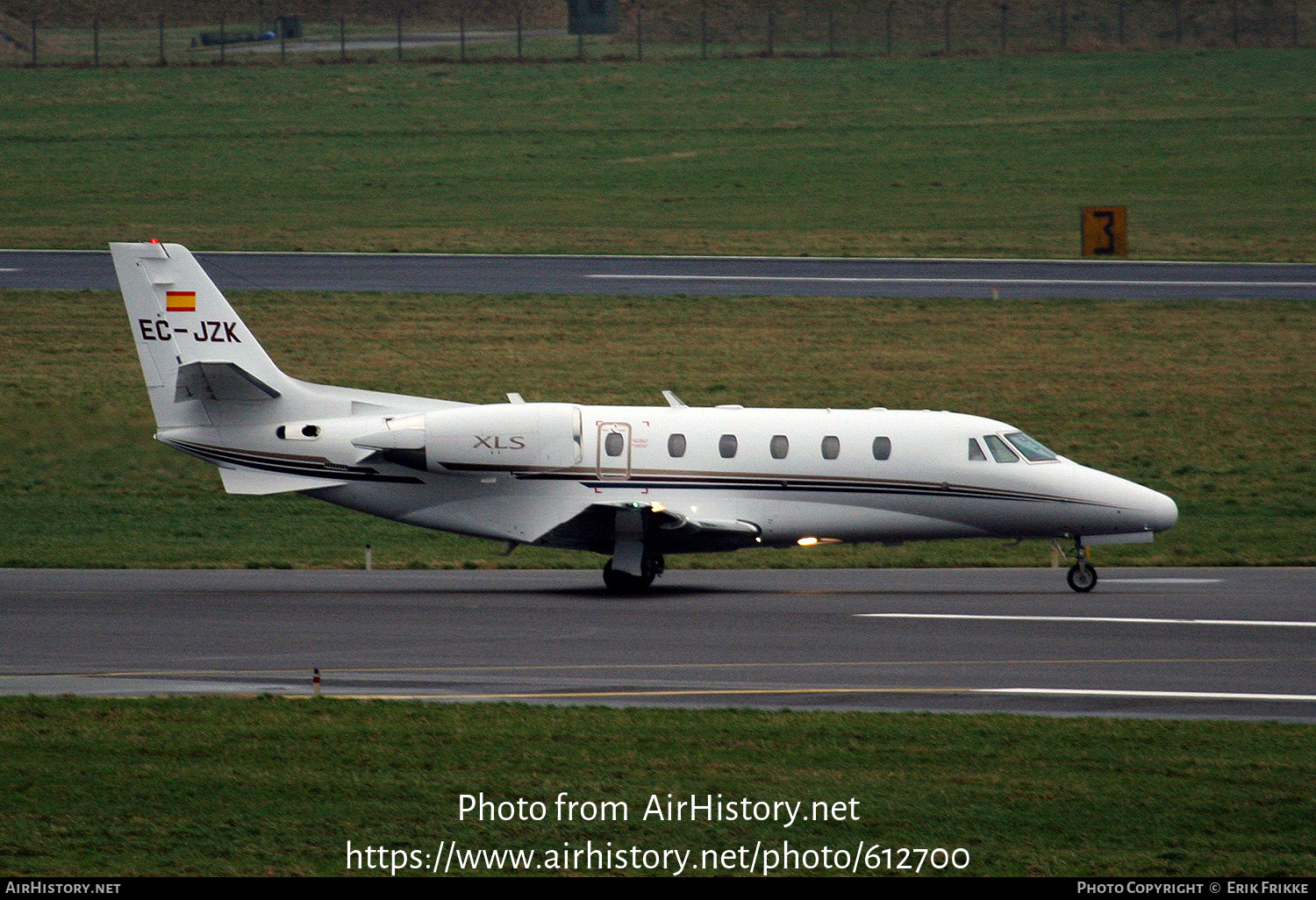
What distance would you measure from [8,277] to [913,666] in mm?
39994

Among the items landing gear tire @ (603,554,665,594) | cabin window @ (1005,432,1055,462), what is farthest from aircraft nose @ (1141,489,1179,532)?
landing gear tire @ (603,554,665,594)

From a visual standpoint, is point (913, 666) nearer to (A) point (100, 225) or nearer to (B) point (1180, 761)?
(B) point (1180, 761)

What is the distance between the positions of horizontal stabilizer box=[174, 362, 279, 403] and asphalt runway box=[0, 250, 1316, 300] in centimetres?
2421

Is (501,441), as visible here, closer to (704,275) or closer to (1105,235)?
(704,275)

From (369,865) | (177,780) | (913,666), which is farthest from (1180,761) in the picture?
(177,780)

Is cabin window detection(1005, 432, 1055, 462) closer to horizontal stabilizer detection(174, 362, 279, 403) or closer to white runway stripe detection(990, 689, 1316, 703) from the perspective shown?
white runway stripe detection(990, 689, 1316, 703)

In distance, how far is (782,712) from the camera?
18656 millimetres

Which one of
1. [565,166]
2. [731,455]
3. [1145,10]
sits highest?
[1145,10]

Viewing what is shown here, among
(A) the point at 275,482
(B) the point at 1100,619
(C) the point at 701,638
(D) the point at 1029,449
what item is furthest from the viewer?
(D) the point at 1029,449

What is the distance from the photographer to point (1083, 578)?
27.3m

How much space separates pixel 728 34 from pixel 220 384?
8801cm

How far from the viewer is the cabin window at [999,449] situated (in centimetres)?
2761

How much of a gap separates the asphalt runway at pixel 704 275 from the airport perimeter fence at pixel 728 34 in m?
45.6

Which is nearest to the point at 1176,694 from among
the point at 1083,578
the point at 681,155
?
the point at 1083,578
